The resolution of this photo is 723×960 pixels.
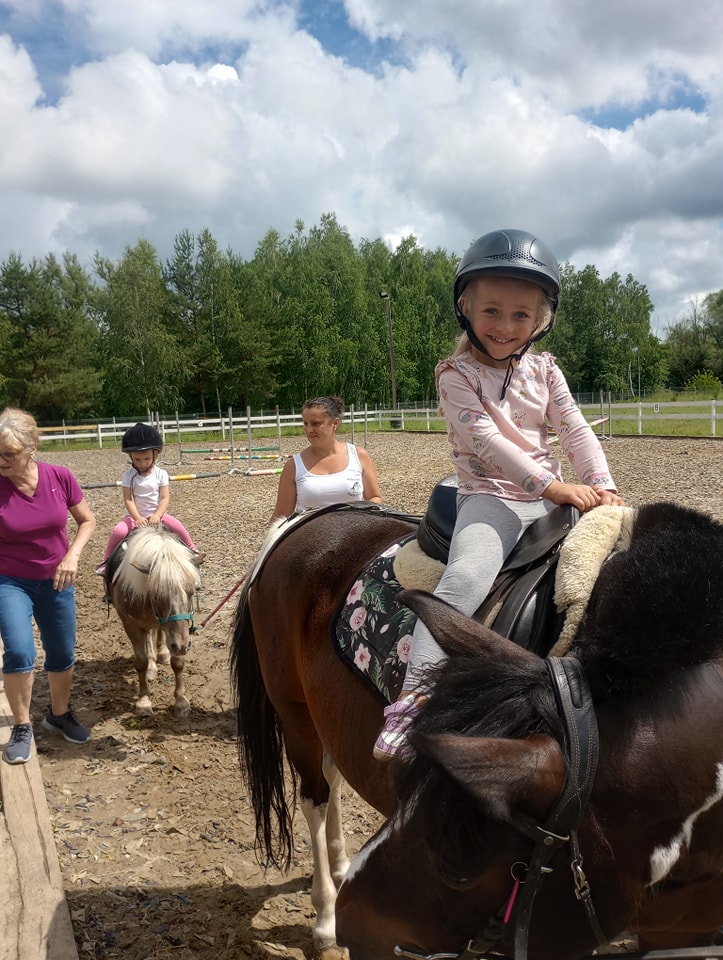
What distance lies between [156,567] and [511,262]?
418 centimetres

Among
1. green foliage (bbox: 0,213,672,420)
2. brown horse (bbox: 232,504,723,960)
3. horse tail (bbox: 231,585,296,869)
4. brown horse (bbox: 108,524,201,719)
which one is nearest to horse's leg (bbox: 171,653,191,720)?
brown horse (bbox: 108,524,201,719)

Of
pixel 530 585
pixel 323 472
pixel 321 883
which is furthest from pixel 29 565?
pixel 530 585

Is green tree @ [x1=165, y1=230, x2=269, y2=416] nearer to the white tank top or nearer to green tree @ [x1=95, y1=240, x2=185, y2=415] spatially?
green tree @ [x1=95, y1=240, x2=185, y2=415]

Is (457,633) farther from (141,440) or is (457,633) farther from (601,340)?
(601,340)

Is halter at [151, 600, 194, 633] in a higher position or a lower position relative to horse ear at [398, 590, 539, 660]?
lower

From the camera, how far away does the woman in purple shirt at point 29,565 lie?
429 centimetres

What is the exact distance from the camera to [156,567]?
5.46 m

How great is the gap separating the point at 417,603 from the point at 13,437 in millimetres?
3668

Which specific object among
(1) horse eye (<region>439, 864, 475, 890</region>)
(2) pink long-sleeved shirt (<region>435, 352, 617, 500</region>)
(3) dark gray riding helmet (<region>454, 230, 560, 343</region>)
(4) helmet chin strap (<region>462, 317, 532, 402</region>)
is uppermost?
(3) dark gray riding helmet (<region>454, 230, 560, 343</region>)

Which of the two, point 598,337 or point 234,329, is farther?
point 598,337

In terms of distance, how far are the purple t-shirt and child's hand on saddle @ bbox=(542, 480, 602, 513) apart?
3.61 metres

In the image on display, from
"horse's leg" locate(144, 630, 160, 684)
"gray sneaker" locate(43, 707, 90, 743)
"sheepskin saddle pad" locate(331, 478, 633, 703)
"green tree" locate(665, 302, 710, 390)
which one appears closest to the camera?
"sheepskin saddle pad" locate(331, 478, 633, 703)

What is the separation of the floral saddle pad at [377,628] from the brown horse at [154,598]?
3.12 metres

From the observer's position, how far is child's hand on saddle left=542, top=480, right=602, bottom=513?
1990mm
